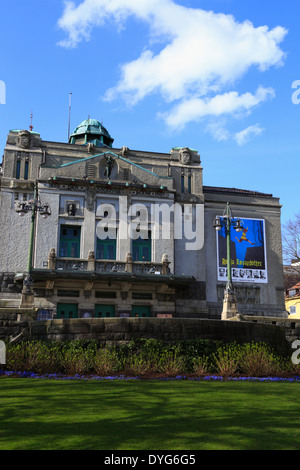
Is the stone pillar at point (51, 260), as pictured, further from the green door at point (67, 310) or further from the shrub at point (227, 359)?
the shrub at point (227, 359)

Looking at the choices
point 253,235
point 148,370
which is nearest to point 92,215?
point 253,235

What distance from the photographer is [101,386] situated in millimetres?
12625

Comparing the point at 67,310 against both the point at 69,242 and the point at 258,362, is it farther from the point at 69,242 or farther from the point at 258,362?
the point at 258,362

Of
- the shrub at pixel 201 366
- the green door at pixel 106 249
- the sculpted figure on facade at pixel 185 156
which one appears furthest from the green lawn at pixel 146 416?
the sculpted figure on facade at pixel 185 156

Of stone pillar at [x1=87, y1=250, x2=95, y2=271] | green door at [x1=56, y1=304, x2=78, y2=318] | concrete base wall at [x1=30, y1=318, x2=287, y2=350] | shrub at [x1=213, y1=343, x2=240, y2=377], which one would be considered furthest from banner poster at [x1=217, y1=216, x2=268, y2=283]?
shrub at [x1=213, y1=343, x2=240, y2=377]

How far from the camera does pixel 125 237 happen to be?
1303 inches

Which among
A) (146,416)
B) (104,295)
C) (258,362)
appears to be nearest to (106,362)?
(258,362)

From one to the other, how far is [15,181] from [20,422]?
2622cm

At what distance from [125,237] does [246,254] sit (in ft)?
28.9

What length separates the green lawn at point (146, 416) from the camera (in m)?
7.09
